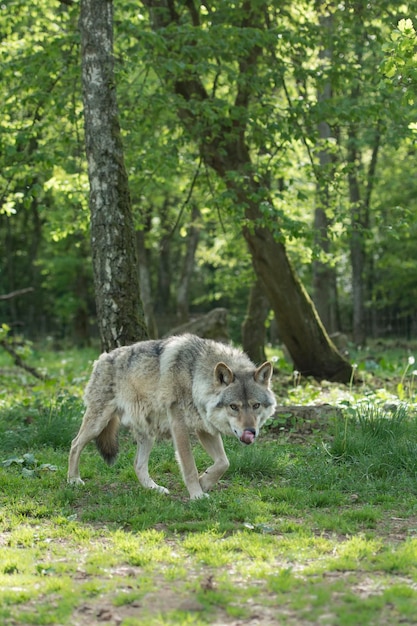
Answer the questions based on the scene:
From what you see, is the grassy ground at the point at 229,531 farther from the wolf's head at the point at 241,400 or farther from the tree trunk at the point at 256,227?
the tree trunk at the point at 256,227

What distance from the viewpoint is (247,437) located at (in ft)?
20.3

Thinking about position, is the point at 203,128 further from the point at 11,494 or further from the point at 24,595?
the point at 24,595

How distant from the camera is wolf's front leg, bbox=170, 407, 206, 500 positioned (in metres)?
6.73

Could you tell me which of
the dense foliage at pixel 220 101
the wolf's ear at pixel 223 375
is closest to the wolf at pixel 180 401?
the wolf's ear at pixel 223 375

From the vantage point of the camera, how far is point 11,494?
6973 millimetres

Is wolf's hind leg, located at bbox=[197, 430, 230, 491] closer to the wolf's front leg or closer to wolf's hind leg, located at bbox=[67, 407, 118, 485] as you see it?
the wolf's front leg

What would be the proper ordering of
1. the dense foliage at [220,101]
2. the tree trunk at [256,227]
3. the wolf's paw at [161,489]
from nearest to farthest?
the wolf's paw at [161,489] → the dense foliage at [220,101] → the tree trunk at [256,227]

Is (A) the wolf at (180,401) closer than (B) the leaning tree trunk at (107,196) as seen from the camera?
Yes

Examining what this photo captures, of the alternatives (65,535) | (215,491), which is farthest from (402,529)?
(65,535)

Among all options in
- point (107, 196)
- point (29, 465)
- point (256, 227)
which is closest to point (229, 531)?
point (29, 465)

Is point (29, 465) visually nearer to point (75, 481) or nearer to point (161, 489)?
point (75, 481)

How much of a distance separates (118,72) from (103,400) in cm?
526

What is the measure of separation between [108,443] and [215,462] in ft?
3.97

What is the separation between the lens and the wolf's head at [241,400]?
6.34 m
